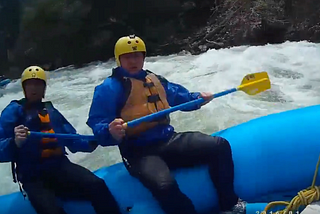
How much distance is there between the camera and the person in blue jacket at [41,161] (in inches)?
77.5

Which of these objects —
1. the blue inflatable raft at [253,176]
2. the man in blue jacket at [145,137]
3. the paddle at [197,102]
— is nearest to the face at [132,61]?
the man in blue jacket at [145,137]

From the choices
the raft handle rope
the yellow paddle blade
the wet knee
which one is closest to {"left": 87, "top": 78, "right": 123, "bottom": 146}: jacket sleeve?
the wet knee

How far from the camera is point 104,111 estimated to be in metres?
2.00

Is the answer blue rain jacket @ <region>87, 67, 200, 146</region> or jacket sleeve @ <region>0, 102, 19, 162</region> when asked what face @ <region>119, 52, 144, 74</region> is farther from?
jacket sleeve @ <region>0, 102, 19, 162</region>

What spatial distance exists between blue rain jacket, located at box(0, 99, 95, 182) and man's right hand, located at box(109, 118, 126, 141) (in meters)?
0.21

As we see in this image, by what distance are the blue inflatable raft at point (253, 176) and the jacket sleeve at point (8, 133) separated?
263 millimetres

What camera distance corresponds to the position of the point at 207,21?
876 centimetres

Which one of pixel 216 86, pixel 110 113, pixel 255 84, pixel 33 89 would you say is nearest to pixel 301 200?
pixel 255 84

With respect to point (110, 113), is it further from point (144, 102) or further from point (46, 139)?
point (46, 139)

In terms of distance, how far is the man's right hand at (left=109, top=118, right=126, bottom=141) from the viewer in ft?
6.20

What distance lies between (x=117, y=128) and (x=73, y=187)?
37cm

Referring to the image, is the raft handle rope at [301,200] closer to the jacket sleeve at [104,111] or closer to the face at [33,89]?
the jacket sleeve at [104,111]

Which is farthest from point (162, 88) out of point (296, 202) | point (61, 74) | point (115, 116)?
point (61, 74)

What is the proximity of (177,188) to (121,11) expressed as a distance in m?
7.52
